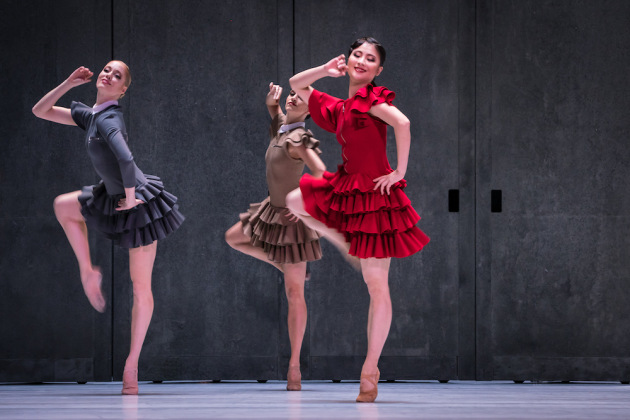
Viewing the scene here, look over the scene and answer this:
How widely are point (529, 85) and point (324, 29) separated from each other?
164cm

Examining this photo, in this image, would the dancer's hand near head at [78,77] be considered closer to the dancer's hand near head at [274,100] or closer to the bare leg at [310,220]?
the dancer's hand near head at [274,100]

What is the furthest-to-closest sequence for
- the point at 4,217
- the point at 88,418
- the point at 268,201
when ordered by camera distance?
the point at 4,217, the point at 268,201, the point at 88,418

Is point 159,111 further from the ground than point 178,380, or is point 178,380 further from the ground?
point 159,111

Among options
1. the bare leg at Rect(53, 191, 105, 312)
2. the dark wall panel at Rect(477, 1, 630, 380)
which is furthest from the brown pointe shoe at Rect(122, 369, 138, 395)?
the dark wall panel at Rect(477, 1, 630, 380)

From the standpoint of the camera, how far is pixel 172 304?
6.27 metres

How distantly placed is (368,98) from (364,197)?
51 centimetres

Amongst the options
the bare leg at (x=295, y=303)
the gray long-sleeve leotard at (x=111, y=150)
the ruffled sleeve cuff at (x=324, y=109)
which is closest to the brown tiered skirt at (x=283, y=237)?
the bare leg at (x=295, y=303)

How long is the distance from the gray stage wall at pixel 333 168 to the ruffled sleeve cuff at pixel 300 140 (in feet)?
3.48

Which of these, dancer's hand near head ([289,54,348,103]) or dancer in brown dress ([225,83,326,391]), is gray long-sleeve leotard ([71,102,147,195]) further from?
dancer's hand near head ([289,54,348,103])

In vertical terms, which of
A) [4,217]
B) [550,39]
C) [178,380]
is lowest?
[178,380]

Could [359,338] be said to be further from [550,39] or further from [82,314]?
[550,39]

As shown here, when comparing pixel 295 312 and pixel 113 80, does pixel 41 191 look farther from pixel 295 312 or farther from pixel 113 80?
pixel 295 312

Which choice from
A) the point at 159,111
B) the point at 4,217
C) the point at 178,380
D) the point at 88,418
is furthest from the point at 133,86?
the point at 88,418

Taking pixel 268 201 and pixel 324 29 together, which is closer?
pixel 268 201
